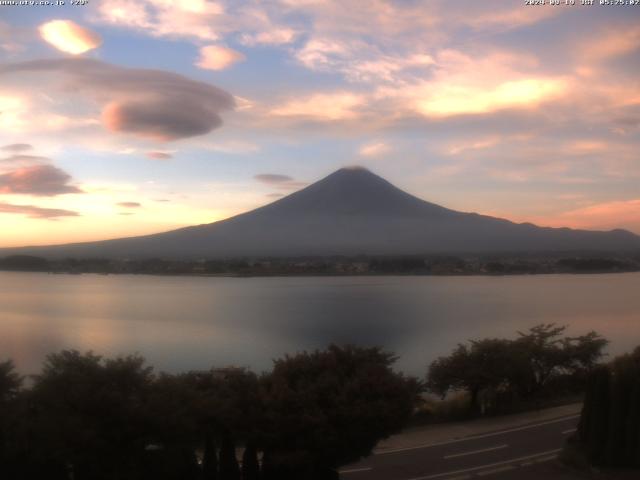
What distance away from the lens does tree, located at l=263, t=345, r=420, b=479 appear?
650cm

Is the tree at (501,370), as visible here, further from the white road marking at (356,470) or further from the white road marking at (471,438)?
the white road marking at (356,470)

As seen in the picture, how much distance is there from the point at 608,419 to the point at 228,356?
39.4ft

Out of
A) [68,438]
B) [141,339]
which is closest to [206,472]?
[68,438]

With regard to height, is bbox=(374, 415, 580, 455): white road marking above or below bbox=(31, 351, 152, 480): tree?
below

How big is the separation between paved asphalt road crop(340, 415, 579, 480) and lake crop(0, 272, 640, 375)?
712 cm

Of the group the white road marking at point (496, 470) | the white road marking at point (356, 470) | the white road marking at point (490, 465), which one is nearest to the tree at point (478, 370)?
the white road marking at point (490, 465)

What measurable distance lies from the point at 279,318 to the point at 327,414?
22239mm

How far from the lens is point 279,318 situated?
1130 inches

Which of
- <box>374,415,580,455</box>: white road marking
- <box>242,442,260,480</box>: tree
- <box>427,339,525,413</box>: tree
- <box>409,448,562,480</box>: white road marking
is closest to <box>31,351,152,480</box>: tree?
<box>242,442,260,480</box>: tree

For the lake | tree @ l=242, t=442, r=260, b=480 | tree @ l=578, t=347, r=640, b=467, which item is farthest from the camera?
the lake

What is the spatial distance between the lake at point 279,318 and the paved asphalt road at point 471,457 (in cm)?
712

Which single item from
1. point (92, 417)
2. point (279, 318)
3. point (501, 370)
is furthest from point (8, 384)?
point (279, 318)

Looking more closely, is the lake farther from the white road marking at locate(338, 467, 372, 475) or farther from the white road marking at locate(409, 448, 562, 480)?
the white road marking at locate(338, 467, 372, 475)

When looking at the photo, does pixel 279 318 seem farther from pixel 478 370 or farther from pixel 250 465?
pixel 250 465
